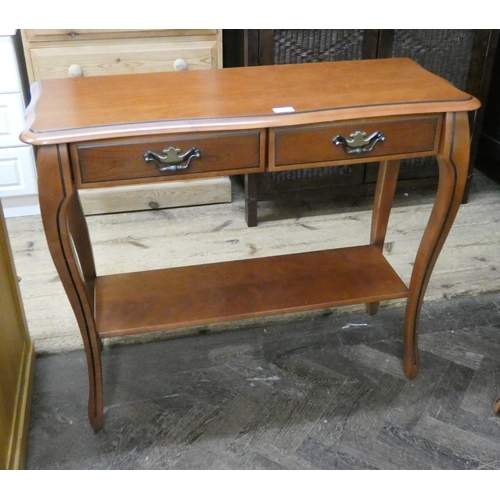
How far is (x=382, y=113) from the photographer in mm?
1338

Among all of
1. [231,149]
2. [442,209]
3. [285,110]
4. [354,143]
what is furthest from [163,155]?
[442,209]

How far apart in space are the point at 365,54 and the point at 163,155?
1.28 metres

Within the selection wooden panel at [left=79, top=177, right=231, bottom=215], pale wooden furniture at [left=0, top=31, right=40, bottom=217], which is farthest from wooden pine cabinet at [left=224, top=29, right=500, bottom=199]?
pale wooden furniture at [left=0, top=31, right=40, bottom=217]

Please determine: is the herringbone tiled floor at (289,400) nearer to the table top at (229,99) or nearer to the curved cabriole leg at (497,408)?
the curved cabriole leg at (497,408)

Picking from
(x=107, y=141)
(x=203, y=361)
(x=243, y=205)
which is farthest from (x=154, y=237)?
(x=107, y=141)

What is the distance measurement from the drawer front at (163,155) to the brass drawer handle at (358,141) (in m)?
0.18

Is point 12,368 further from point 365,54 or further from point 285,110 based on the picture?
point 365,54

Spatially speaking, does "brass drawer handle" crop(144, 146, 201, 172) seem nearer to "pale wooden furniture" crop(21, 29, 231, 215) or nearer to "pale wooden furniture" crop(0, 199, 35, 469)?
"pale wooden furniture" crop(0, 199, 35, 469)

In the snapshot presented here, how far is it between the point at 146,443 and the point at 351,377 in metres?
0.61

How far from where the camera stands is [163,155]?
1.28 m

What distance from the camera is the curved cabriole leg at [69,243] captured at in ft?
4.03

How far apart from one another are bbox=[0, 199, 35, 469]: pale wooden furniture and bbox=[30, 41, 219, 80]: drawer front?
90 centimetres

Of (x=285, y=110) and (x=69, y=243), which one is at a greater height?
(x=285, y=110)
